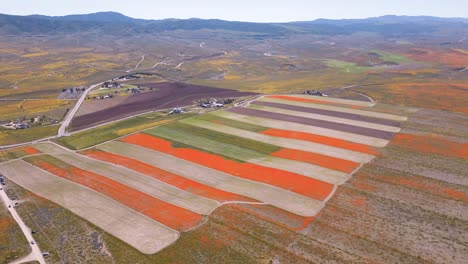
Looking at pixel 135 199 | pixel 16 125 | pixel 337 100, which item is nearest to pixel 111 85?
pixel 16 125

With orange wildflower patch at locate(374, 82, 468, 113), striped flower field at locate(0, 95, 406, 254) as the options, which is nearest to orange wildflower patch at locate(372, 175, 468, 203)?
striped flower field at locate(0, 95, 406, 254)

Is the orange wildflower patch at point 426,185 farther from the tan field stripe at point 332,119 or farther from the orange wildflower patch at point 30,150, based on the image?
the orange wildflower patch at point 30,150

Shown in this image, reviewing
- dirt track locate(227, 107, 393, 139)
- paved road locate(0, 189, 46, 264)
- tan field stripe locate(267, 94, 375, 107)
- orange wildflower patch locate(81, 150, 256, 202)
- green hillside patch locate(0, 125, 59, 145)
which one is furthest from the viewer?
tan field stripe locate(267, 94, 375, 107)

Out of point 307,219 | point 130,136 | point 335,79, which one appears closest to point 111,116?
point 130,136

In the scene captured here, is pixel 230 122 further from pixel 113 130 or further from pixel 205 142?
pixel 113 130

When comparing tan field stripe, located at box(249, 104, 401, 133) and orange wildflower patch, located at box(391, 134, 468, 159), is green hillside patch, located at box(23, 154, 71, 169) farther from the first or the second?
orange wildflower patch, located at box(391, 134, 468, 159)
